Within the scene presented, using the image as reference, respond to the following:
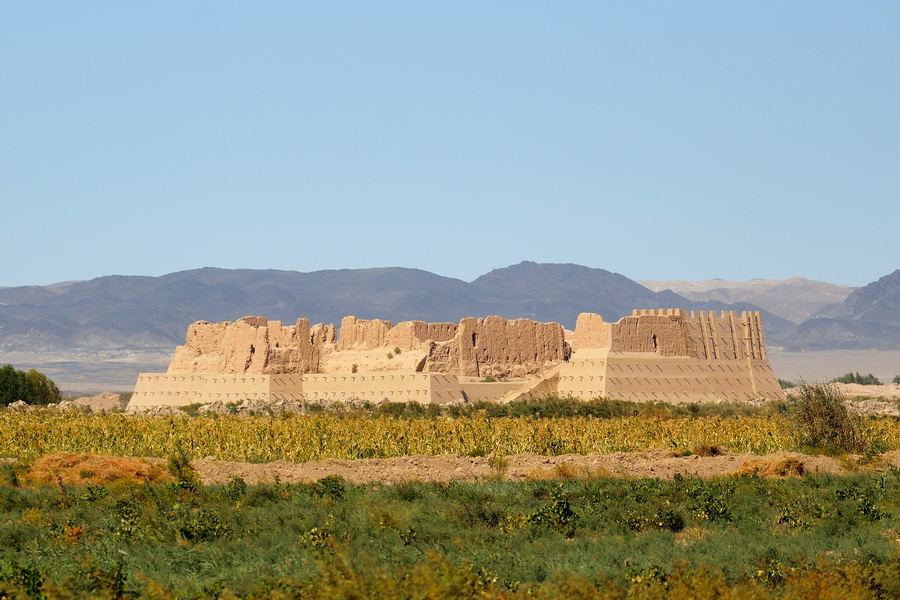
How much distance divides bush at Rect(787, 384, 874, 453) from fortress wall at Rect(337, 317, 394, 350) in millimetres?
23068

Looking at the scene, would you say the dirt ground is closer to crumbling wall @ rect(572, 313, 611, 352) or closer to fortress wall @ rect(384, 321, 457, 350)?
crumbling wall @ rect(572, 313, 611, 352)

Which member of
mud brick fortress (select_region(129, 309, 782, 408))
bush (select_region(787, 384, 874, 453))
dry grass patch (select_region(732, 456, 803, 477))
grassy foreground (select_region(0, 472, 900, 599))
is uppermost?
mud brick fortress (select_region(129, 309, 782, 408))

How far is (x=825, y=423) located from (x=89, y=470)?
57.0ft

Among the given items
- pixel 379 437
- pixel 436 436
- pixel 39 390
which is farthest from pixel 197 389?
pixel 436 436

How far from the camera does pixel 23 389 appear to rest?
195 feet

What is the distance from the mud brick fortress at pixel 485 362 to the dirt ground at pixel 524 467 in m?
18.1

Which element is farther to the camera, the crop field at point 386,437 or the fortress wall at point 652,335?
the fortress wall at point 652,335

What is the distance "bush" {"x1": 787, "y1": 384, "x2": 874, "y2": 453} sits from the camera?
3055 cm

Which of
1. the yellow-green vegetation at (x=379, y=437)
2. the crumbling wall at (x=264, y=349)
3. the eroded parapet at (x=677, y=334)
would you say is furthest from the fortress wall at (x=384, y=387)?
the yellow-green vegetation at (x=379, y=437)

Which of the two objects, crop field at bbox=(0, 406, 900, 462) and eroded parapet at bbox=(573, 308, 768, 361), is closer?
crop field at bbox=(0, 406, 900, 462)

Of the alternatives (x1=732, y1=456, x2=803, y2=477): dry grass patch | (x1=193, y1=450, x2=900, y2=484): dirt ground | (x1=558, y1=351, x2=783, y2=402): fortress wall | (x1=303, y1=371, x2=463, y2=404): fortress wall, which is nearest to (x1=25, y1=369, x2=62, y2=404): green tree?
(x1=303, y1=371, x2=463, y2=404): fortress wall

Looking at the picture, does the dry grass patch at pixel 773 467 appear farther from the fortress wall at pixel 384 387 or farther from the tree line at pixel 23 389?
the tree line at pixel 23 389

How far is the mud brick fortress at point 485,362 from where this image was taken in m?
48.1

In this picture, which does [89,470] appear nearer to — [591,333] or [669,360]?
[591,333]
